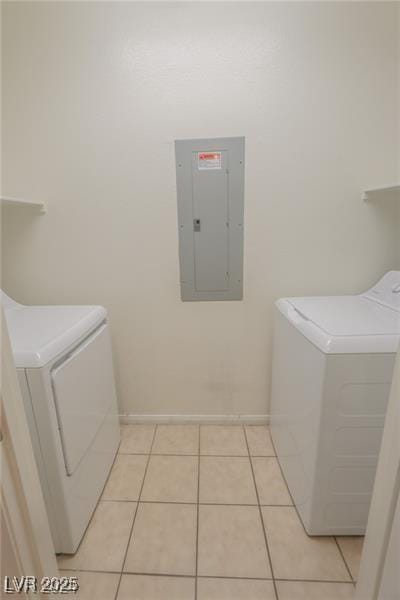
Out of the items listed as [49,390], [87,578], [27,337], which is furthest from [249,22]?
[87,578]

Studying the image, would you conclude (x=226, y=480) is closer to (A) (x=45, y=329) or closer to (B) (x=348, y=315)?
(B) (x=348, y=315)

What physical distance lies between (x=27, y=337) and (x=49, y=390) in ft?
0.80

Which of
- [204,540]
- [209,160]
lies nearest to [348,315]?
[209,160]

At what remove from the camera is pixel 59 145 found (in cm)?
149

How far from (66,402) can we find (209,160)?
4.38ft

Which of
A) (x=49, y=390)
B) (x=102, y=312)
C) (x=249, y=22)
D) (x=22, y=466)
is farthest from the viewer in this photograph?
(x=102, y=312)

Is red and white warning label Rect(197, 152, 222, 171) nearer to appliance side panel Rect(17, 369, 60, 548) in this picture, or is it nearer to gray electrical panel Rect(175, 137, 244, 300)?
gray electrical panel Rect(175, 137, 244, 300)

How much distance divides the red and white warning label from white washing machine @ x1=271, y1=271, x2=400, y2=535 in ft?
2.81

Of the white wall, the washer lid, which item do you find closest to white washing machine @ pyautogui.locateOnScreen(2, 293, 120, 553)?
the washer lid

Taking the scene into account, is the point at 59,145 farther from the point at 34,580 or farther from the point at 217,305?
the point at 34,580

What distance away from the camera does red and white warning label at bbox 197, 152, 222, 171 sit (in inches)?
57.2

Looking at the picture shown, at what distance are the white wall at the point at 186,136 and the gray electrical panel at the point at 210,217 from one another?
0.06m

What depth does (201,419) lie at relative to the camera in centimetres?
186

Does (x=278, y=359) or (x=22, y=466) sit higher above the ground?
(x=22, y=466)
